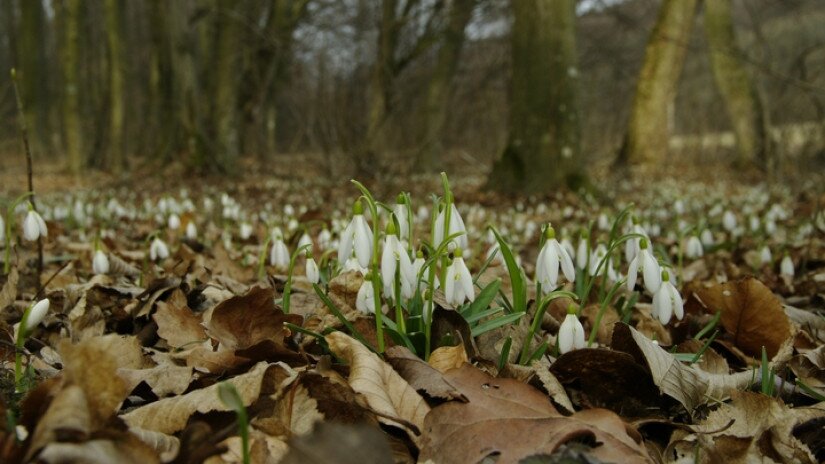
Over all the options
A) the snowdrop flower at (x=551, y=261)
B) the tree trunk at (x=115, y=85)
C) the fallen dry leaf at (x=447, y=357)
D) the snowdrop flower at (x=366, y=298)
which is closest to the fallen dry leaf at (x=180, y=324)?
the snowdrop flower at (x=366, y=298)

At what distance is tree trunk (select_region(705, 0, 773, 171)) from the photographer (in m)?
14.9

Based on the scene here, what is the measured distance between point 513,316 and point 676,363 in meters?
0.39

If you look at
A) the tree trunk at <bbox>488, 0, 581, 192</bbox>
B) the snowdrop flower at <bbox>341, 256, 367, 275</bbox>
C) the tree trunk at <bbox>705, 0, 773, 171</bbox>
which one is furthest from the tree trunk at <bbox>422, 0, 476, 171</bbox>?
the snowdrop flower at <bbox>341, 256, 367, 275</bbox>

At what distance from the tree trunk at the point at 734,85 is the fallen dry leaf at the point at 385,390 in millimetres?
15182

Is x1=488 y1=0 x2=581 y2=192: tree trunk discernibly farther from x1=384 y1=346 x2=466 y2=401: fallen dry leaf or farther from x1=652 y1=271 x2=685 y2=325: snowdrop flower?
x1=384 y1=346 x2=466 y2=401: fallen dry leaf

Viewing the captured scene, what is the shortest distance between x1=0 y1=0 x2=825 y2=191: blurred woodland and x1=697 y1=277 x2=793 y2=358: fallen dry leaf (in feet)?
14.1

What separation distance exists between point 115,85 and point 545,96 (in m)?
10.7

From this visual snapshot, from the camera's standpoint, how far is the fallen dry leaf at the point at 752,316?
6.44ft

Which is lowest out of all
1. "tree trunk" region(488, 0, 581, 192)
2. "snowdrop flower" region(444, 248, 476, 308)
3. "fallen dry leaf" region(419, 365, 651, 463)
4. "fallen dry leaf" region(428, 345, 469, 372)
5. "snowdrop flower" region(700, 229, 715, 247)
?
"snowdrop flower" region(700, 229, 715, 247)

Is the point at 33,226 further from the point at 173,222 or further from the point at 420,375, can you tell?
the point at 173,222

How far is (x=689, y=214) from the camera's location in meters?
6.73

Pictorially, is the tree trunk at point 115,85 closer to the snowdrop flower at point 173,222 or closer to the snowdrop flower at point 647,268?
the snowdrop flower at point 173,222

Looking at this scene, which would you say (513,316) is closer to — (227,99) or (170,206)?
(170,206)

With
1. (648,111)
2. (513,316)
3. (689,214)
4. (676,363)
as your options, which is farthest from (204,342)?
(648,111)
